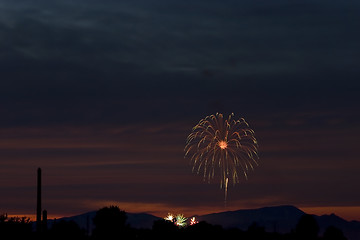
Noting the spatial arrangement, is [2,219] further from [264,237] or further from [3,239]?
[264,237]

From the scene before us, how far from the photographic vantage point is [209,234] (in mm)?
197625

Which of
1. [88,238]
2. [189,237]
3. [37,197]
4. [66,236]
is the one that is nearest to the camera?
[37,197]

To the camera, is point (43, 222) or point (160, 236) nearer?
point (43, 222)

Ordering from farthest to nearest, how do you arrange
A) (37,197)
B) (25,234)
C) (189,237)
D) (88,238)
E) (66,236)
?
(189,237) < (88,238) < (66,236) < (25,234) < (37,197)

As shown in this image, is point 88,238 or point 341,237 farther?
point 341,237

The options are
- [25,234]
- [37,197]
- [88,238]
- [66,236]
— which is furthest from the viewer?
[88,238]

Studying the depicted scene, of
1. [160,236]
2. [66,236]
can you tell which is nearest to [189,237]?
[160,236]

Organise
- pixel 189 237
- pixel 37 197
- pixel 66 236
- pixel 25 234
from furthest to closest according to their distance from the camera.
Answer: pixel 189 237, pixel 66 236, pixel 25 234, pixel 37 197

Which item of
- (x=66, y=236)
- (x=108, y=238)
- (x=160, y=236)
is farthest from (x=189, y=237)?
(x=66, y=236)

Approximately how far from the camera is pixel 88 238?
576ft

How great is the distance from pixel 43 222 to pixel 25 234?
35.9ft

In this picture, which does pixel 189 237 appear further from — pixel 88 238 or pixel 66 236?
pixel 66 236

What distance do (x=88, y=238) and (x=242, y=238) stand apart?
3542 cm

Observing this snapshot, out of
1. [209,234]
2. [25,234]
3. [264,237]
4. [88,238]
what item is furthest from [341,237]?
[25,234]
